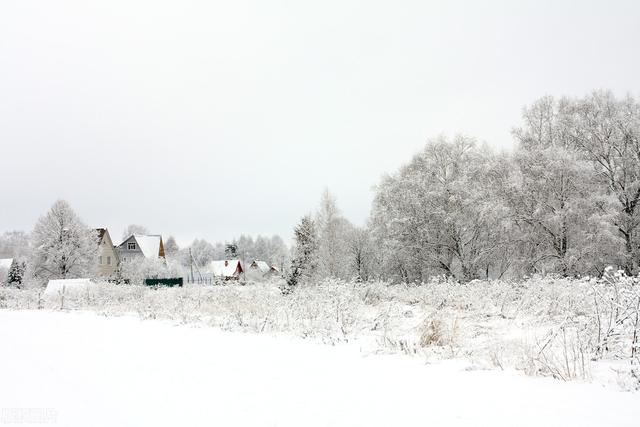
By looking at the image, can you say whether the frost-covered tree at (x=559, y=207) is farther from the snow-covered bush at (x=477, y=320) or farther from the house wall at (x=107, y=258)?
the house wall at (x=107, y=258)

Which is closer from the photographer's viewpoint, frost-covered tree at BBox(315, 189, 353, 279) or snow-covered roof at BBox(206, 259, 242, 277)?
frost-covered tree at BBox(315, 189, 353, 279)

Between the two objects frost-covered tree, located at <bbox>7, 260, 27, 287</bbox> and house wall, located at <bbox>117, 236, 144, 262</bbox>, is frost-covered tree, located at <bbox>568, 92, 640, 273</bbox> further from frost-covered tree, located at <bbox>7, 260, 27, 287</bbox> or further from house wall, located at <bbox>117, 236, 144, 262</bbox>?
house wall, located at <bbox>117, 236, 144, 262</bbox>

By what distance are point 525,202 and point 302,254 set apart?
14.1 metres

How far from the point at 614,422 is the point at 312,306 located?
8.04 m

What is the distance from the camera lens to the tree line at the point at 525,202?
22.2m

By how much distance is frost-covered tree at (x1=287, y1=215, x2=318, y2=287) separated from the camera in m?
23.4

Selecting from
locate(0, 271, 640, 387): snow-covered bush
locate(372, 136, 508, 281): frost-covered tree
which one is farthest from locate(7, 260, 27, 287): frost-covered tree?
locate(372, 136, 508, 281): frost-covered tree

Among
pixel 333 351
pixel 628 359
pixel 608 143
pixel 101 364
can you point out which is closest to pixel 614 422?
pixel 628 359

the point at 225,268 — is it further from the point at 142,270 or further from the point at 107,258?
the point at 142,270

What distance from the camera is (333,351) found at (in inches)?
269

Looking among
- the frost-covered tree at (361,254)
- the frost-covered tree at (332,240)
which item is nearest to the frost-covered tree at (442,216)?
the frost-covered tree at (332,240)

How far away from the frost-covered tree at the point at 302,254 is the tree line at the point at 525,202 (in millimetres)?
105

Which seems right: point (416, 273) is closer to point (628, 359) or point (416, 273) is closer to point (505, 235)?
point (505, 235)

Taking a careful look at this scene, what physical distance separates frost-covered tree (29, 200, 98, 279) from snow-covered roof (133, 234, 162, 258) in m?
20.8
